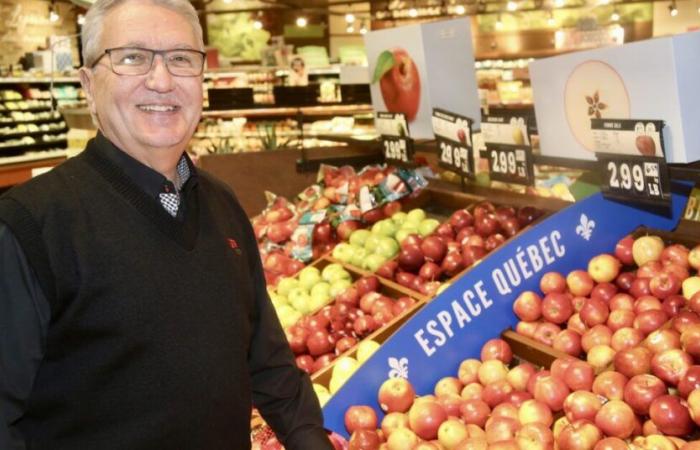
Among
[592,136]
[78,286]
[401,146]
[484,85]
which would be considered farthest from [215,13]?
[78,286]

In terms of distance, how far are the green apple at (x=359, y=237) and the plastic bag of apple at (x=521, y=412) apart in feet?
4.37

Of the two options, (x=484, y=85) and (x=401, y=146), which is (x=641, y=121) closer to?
(x=401, y=146)

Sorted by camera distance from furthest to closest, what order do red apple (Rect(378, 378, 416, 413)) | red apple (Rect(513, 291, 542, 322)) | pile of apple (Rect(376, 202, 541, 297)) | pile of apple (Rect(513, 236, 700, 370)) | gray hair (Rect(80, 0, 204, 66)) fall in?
pile of apple (Rect(376, 202, 541, 297)) < red apple (Rect(513, 291, 542, 322)) < red apple (Rect(378, 378, 416, 413)) < pile of apple (Rect(513, 236, 700, 370)) < gray hair (Rect(80, 0, 204, 66))

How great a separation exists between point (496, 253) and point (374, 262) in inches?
39.3

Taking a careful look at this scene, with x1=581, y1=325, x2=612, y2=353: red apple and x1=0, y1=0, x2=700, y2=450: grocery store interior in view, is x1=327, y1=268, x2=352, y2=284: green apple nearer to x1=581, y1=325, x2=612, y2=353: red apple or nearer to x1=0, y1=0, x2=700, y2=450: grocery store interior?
x1=0, y1=0, x2=700, y2=450: grocery store interior

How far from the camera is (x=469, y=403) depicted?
2229 millimetres

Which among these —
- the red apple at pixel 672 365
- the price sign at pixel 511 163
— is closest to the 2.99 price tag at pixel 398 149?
the price sign at pixel 511 163

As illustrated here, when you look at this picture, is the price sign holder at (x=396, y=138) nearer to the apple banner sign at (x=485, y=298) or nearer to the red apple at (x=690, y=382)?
the apple banner sign at (x=485, y=298)

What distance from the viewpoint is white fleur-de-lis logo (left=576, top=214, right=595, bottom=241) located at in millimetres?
2662

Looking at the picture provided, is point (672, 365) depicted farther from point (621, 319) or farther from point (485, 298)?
point (485, 298)

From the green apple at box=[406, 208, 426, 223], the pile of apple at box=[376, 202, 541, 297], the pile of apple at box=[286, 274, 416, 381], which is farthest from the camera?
the green apple at box=[406, 208, 426, 223]

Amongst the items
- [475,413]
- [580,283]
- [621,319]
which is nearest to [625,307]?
[621,319]

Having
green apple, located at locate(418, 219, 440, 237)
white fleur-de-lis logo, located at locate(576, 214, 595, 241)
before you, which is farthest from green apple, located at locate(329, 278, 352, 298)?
white fleur-de-lis logo, located at locate(576, 214, 595, 241)

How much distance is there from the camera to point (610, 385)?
2018 millimetres
